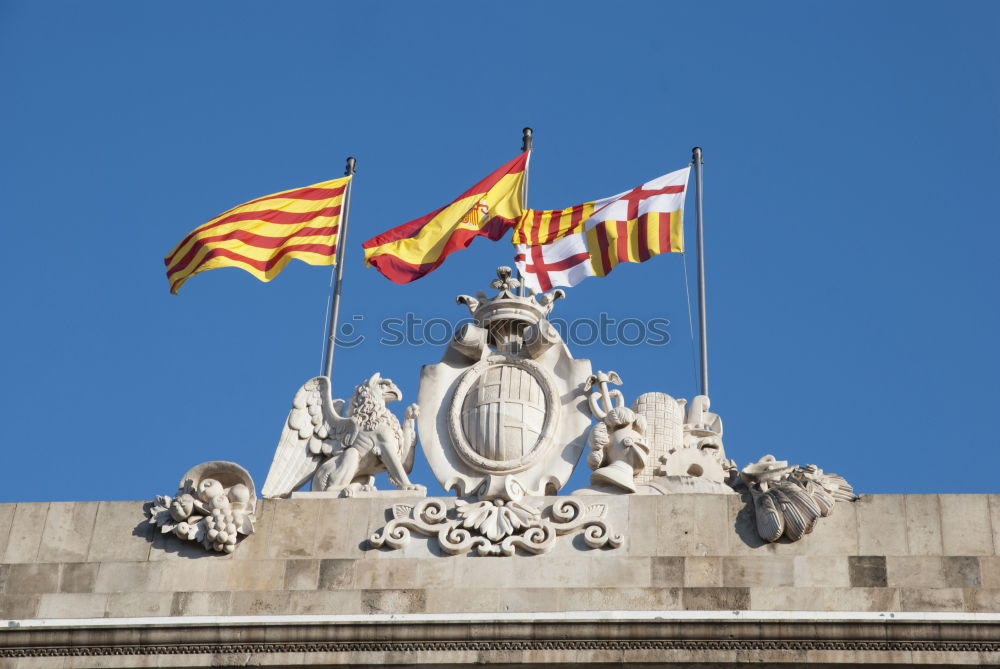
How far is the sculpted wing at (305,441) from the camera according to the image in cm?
2650

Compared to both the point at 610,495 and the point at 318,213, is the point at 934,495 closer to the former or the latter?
the point at 610,495

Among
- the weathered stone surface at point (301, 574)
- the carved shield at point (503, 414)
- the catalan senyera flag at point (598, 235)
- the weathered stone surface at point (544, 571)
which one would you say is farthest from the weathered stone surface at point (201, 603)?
the catalan senyera flag at point (598, 235)

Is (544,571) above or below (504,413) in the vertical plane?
below

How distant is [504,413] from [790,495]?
149 inches

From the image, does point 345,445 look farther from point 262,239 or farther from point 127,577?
point 262,239

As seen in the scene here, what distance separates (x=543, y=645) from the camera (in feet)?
77.2

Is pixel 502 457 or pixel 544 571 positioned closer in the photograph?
pixel 544 571

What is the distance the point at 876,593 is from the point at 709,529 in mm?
2132

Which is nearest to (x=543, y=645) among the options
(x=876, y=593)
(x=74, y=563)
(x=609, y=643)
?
(x=609, y=643)

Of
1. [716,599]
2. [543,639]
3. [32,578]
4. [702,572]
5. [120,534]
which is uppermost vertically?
[120,534]

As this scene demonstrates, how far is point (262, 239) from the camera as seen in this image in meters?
29.9

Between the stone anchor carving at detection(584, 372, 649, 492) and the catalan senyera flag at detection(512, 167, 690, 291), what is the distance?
11.3 feet

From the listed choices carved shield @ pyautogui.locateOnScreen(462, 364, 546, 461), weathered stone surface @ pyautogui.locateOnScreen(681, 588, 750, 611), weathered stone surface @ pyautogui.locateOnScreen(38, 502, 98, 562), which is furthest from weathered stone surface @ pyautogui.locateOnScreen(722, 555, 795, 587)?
weathered stone surface @ pyautogui.locateOnScreen(38, 502, 98, 562)

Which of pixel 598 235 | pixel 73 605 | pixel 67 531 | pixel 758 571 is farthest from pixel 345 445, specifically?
pixel 758 571
